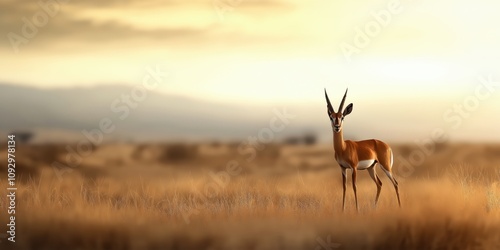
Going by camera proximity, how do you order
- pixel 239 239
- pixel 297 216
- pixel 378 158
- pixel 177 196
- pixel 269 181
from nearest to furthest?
pixel 239 239 → pixel 297 216 → pixel 378 158 → pixel 177 196 → pixel 269 181

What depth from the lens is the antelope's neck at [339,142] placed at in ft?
45.4

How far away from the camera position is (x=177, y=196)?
16.2 metres

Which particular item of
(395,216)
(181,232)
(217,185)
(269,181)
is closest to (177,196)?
(217,185)

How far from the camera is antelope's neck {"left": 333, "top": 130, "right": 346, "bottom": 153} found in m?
13.8

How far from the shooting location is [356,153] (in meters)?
14.1

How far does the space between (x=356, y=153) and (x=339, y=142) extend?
524mm

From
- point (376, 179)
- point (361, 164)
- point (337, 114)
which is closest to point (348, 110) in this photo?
point (337, 114)

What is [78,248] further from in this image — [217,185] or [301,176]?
[301,176]

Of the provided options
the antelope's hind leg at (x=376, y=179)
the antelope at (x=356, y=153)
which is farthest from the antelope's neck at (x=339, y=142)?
the antelope's hind leg at (x=376, y=179)

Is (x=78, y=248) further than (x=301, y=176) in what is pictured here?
No

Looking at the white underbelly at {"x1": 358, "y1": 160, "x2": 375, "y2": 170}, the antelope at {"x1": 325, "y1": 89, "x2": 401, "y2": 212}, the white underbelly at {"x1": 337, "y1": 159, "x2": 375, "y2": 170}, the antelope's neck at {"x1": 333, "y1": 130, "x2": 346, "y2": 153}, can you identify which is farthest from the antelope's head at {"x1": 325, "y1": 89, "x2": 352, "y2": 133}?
the white underbelly at {"x1": 358, "y1": 160, "x2": 375, "y2": 170}

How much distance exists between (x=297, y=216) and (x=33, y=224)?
466cm

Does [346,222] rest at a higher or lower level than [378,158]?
lower

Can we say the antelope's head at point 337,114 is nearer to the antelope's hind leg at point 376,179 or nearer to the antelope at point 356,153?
the antelope at point 356,153
